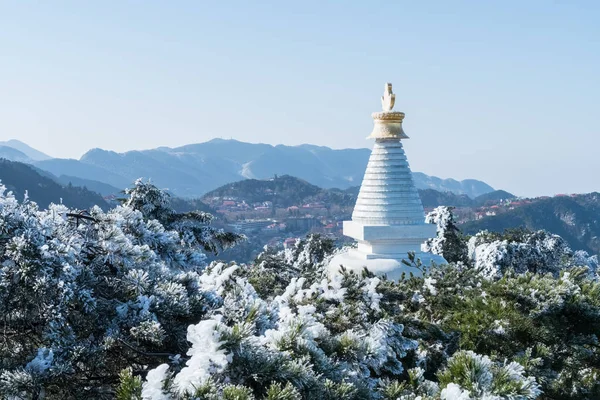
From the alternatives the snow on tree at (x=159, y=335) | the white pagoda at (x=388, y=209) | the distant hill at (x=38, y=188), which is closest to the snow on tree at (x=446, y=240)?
the white pagoda at (x=388, y=209)

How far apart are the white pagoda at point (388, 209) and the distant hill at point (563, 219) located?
105 m

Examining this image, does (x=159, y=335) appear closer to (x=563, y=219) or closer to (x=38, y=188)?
(x=38, y=188)

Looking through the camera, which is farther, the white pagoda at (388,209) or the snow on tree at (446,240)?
the snow on tree at (446,240)

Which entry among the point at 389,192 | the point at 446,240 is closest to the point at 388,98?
the point at 389,192

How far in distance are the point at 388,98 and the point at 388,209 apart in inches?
116

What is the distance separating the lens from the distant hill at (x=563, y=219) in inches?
5074

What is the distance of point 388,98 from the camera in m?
17.9

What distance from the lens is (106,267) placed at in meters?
5.81

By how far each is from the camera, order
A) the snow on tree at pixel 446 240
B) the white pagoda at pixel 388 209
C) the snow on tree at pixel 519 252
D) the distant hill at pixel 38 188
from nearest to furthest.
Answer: the white pagoda at pixel 388 209
the snow on tree at pixel 519 252
the snow on tree at pixel 446 240
the distant hill at pixel 38 188

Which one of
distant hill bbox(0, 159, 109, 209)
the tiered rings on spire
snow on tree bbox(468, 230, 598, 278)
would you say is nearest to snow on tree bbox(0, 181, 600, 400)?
the tiered rings on spire

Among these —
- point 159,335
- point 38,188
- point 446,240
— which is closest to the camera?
point 159,335

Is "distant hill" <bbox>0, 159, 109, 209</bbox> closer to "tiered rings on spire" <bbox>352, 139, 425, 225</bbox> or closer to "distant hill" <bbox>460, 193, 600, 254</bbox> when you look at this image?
"distant hill" <bbox>460, 193, 600, 254</bbox>

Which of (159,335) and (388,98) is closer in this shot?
(159,335)

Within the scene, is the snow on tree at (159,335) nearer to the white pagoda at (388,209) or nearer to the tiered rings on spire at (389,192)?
the white pagoda at (388,209)
